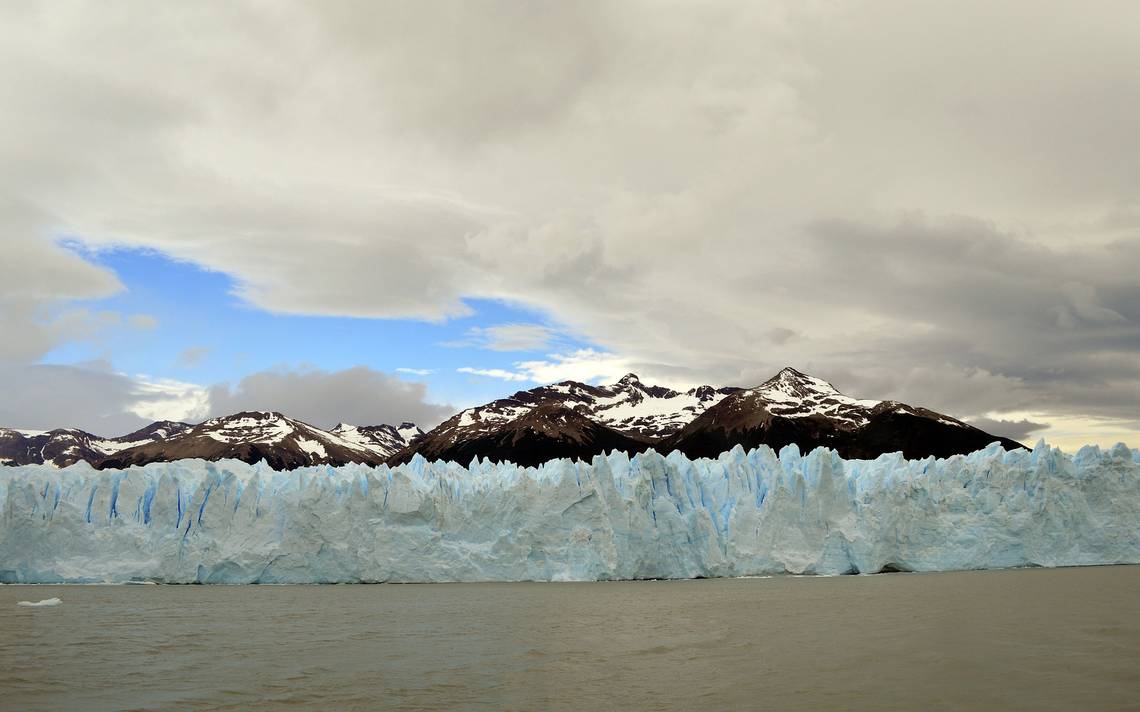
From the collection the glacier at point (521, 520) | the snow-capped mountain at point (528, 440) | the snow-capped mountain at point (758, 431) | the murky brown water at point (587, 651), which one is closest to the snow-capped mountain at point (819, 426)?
the snow-capped mountain at point (758, 431)

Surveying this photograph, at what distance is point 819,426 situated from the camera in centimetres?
14400

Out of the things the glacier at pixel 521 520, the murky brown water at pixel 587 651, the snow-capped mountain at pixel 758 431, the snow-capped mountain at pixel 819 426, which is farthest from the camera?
the snow-capped mountain at pixel 758 431

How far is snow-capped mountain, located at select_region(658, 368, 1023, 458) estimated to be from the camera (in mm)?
123750

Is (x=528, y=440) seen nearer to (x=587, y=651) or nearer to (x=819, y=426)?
(x=819, y=426)

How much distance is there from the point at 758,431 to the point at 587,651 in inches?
5200

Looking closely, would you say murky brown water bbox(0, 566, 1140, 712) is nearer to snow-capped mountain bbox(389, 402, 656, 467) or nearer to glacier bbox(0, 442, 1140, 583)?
glacier bbox(0, 442, 1140, 583)

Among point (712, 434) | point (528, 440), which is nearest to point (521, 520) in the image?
point (528, 440)

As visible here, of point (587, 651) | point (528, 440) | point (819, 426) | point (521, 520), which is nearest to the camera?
point (587, 651)

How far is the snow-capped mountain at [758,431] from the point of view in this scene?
415 ft

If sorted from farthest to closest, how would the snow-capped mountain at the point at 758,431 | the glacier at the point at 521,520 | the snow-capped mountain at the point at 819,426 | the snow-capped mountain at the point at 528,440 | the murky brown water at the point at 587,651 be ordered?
Answer: the snow-capped mountain at the point at 528,440, the snow-capped mountain at the point at 758,431, the snow-capped mountain at the point at 819,426, the glacier at the point at 521,520, the murky brown water at the point at 587,651

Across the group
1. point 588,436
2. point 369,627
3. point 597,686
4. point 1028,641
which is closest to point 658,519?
point 369,627

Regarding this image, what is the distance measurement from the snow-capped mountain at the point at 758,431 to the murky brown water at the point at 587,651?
96875 millimetres

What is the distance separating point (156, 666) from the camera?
51.6 feet

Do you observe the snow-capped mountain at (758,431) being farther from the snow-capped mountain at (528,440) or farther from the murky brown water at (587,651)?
the murky brown water at (587,651)
